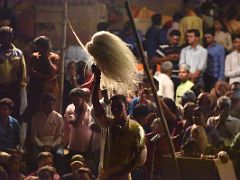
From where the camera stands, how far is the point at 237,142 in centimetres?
1325

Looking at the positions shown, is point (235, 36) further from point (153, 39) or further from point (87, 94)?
point (87, 94)

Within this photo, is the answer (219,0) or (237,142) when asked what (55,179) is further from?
(219,0)

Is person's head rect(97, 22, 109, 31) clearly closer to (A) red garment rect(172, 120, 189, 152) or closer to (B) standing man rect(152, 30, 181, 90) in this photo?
(B) standing man rect(152, 30, 181, 90)

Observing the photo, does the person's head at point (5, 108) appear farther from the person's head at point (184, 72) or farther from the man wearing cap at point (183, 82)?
the person's head at point (184, 72)

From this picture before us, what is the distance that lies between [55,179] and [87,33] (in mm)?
4781

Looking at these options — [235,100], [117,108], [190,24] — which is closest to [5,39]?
[117,108]

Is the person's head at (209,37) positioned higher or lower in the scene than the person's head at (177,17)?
lower

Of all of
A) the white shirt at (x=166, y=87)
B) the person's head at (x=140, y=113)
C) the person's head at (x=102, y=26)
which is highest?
the person's head at (x=102, y=26)

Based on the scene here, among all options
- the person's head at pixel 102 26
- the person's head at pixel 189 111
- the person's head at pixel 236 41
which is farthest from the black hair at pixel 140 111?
the person's head at pixel 236 41

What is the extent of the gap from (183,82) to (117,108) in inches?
245

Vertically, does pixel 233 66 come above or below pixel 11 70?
below

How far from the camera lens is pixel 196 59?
17297 mm

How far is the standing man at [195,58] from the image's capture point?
1709 centimetres

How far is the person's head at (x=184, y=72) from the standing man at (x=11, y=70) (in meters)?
3.78
